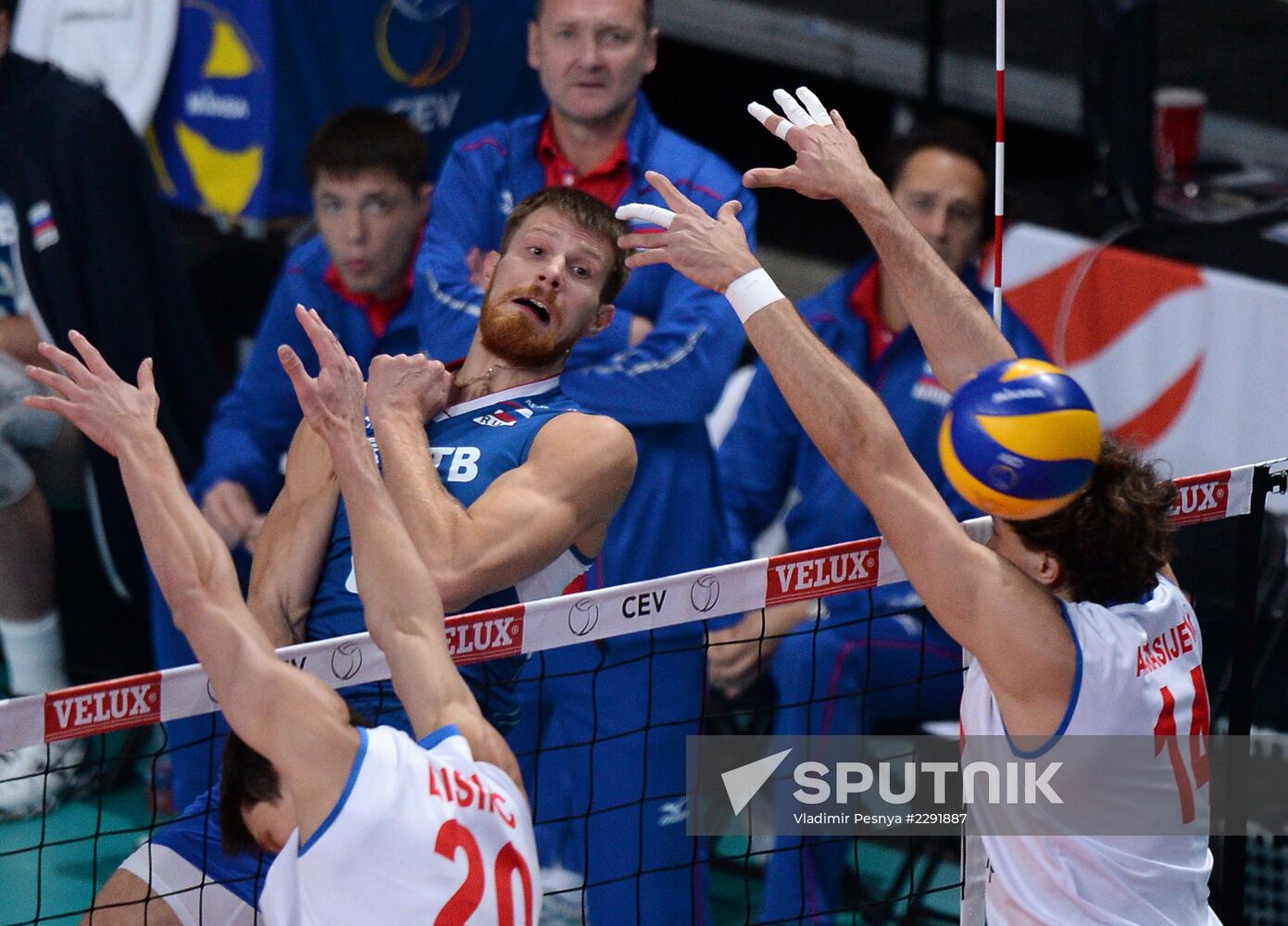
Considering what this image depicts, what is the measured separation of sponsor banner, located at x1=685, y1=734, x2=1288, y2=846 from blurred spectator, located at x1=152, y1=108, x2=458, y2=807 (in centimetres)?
→ 166

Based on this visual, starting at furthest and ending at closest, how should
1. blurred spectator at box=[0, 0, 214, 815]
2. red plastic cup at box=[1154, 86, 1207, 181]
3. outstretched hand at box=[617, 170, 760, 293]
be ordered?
red plastic cup at box=[1154, 86, 1207, 181]
blurred spectator at box=[0, 0, 214, 815]
outstretched hand at box=[617, 170, 760, 293]

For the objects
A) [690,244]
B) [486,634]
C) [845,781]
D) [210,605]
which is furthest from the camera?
[845,781]

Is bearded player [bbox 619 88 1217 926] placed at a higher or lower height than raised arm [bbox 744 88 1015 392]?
lower

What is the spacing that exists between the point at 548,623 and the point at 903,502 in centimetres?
89

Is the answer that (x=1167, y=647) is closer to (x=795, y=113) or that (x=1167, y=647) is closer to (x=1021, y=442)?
(x=1021, y=442)

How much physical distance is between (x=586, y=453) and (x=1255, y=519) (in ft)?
5.19

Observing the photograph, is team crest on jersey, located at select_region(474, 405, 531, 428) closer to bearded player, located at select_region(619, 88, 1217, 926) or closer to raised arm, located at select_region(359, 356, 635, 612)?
raised arm, located at select_region(359, 356, 635, 612)

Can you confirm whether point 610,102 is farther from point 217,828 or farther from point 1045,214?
point 217,828

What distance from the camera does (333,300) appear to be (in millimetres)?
6559

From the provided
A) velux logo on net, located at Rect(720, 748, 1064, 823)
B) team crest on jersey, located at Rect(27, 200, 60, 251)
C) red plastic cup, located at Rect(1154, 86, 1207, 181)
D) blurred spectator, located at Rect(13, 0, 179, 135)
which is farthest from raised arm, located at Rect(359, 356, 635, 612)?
red plastic cup, located at Rect(1154, 86, 1207, 181)

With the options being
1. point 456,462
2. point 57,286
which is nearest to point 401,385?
point 456,462

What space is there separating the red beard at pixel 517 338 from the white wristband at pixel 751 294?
2.75 feet

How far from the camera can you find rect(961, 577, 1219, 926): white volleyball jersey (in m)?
3.68

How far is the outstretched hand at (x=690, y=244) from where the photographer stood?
4.04m
